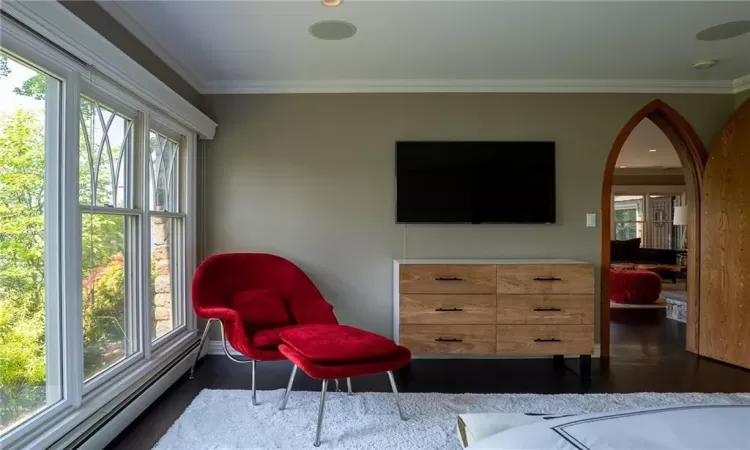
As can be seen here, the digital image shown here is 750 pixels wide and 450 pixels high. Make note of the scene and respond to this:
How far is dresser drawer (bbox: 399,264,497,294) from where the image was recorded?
2971 millimetres

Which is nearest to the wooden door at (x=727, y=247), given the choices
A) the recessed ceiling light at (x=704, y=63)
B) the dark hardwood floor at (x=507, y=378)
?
the dark hardwood floor at (x=507, y=378)

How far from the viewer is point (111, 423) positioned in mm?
2082

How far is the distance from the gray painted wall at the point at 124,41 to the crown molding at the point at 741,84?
4.35m

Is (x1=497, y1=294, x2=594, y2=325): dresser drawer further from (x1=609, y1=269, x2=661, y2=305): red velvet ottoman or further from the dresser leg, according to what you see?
(x1=609, y1=269, x2=661, y2=305): red velvet ottoman

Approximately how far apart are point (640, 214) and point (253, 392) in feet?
31.6

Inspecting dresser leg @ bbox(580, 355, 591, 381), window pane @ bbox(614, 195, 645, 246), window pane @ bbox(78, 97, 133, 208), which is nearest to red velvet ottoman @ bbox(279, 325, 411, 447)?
window pane @ bbox(78, 97, 133, 208)

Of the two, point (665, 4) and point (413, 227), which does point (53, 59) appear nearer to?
point (413, 227)

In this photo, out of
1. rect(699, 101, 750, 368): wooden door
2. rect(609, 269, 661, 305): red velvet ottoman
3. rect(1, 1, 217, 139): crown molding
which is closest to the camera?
rect(1, 1, 217, 139): crown molding

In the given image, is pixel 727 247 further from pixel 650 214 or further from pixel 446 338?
pixel 650 214

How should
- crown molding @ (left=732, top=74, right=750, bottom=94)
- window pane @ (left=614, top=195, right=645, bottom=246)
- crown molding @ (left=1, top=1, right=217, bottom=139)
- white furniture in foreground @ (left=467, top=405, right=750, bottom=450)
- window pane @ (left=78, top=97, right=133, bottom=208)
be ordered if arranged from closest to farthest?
1. white furniture in foreground @ (left=467, top=405, right=750, bottom=450)
2. crown molding @ (left=1, top=1, right=217, bottom=139)
3. window pane @ (left=78, top=97, right=133, bottom=208)
4. crown molding @ (left=732, top=74, right=750, bottom=94)
5. window pane @ (left=614, top=195, right=645, bottom=246)

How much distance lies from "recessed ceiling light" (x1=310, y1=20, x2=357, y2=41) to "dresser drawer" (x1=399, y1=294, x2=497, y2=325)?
5.70 feet

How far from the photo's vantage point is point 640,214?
9406mm

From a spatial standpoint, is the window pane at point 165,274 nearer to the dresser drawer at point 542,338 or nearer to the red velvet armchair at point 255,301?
the red velvet armchair at point 255,301

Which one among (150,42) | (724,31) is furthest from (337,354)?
(724,31)
